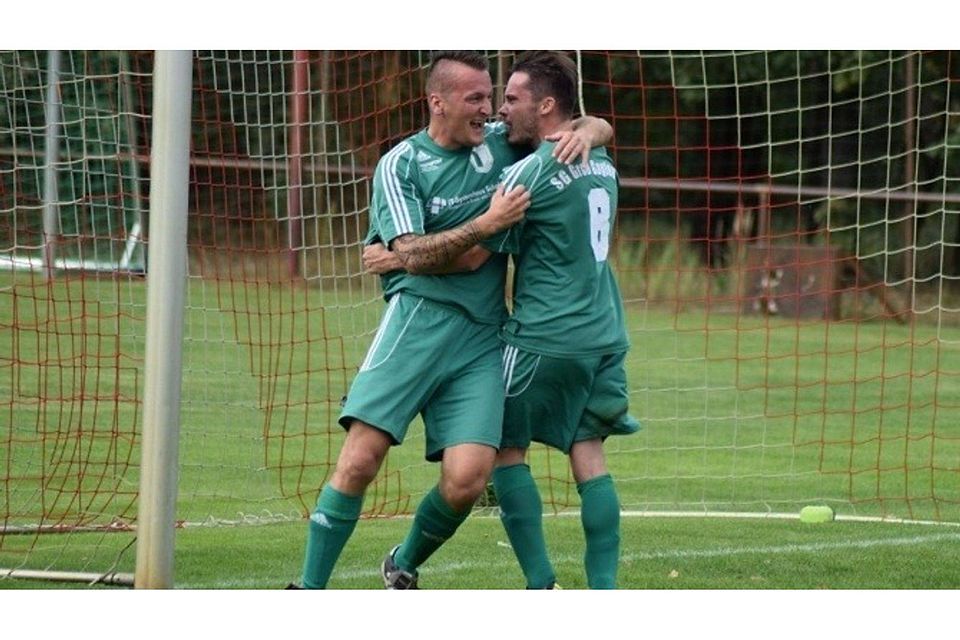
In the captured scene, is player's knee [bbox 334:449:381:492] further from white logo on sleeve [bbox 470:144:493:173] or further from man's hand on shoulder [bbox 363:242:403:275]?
white logo on sleeve [bbox 470:144:493:173]

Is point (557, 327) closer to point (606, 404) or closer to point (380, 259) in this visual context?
point (606, 404)

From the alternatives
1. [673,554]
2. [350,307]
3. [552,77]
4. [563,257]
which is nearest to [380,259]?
[563,257]

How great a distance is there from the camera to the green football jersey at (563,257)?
5.31m

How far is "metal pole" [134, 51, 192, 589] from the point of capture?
17.3 ft

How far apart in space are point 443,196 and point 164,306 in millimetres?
1012

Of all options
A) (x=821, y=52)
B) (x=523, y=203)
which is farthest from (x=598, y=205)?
(x=821, y=52)

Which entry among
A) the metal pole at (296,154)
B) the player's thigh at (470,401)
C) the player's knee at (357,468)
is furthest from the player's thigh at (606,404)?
the metal pole at (296,154)

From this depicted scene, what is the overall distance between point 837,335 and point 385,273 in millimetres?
15087

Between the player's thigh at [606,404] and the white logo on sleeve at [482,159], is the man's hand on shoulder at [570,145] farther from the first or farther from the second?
the player's thigh at [606,404]

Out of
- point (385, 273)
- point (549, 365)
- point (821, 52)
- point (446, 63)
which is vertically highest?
point (821, 52)

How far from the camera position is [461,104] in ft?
17.5

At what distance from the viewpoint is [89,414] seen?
11.2 metres

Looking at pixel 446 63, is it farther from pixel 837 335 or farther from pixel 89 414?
pixel 837 335

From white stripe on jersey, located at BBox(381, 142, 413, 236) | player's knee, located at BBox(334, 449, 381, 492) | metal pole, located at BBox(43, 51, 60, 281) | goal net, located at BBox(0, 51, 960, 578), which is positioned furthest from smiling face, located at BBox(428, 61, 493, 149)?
metal pole, located at BBox(43, 51, 60, 281)
